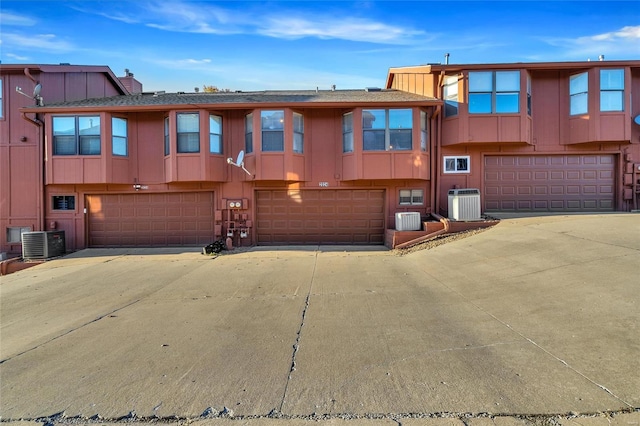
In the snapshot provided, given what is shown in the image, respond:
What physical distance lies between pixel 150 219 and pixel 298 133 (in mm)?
6514

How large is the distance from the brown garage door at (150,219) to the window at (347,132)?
5.38m

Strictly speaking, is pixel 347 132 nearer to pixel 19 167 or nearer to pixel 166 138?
pixel 166 138

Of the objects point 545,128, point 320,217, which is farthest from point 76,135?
point 545,128

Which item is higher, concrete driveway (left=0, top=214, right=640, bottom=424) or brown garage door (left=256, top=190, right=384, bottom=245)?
brown garage door (left=256, top=190, right=384, bottom=245)

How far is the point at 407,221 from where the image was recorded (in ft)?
38.8

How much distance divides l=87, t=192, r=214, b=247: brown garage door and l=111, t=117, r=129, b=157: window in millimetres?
1665

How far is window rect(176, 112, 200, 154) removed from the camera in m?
12.7

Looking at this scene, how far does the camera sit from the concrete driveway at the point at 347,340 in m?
2.97

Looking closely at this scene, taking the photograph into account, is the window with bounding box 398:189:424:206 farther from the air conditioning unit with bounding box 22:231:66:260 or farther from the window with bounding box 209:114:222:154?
the air conditioning unit with bounding box 22:231:66:260

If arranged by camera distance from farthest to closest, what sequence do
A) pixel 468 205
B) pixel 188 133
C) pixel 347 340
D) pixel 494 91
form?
1. pixel 188 133
2. pixel 494 91
3. pixel 468 205
4. pixel 347 340

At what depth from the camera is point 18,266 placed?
11.6 metres

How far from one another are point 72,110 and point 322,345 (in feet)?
43.4

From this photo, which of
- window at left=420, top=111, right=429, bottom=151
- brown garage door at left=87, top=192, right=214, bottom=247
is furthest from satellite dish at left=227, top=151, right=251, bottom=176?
window at left=420, top=111, right=429, bottom=151

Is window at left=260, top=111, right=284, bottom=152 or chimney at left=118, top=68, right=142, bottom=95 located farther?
chimney at left=118, top=68, right=142, bottom=95
